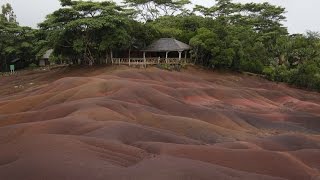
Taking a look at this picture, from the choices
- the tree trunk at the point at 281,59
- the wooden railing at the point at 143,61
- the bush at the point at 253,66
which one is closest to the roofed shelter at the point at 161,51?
the wooden railing at the point at 143,61

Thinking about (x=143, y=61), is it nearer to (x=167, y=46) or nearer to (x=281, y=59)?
(x=167, y=46)

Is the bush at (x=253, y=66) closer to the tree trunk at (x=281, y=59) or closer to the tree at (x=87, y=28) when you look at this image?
the tree trunk at (x=281, y=59)

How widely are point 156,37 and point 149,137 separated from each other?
46987mm

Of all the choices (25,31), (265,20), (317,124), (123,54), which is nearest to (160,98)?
(317,124)

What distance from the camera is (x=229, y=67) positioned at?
6912 cm

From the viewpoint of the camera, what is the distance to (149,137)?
23.2m

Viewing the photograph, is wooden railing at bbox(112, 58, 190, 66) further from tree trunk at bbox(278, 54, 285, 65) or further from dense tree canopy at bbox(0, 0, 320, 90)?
tree trunk at bbox(278, 54, 285, 65)

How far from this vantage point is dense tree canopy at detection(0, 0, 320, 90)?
61.4 meters

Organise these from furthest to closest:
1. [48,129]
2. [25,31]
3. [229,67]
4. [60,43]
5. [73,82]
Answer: [25,31], [229,67], [60,43], [73,82], [48,129]

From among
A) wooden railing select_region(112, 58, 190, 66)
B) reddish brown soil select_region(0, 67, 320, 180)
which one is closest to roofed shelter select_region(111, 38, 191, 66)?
wooden railing select_region(112, 58, 190, 66)

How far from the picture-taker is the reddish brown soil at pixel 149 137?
1752 cm

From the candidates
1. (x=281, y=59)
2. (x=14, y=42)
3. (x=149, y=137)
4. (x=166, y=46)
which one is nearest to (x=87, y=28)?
(x=166, y=46)

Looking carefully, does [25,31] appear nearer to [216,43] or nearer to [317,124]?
[216,43]

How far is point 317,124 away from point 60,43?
126 ft
